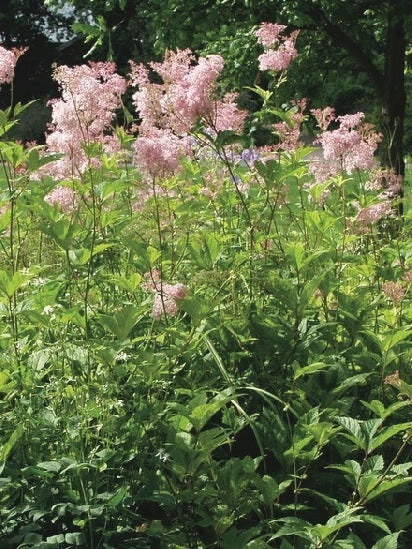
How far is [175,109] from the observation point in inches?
118

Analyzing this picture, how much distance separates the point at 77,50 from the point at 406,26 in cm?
2768

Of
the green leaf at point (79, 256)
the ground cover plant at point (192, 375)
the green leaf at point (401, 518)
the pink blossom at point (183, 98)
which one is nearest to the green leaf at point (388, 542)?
the ground cover plant at point (192, 375)

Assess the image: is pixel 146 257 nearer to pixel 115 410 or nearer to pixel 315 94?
pixel 115 410

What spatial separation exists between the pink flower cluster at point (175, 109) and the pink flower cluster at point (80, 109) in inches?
4.5

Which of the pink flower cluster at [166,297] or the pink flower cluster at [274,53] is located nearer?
the pink flower cluster at [166,297]

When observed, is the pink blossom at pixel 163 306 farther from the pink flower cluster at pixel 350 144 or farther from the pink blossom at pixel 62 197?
the pink flower cluster at pixel 350 144

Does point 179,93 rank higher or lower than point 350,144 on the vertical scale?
higher

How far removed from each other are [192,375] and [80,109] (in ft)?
2.96

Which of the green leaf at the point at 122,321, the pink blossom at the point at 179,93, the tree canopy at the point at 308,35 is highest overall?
the tree canopy at the point at 308,35

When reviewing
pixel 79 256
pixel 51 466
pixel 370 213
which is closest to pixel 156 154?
pixel 79 256

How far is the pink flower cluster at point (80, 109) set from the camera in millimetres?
2957

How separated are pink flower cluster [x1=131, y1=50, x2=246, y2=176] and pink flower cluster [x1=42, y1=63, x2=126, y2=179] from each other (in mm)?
114

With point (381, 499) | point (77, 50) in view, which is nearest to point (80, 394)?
point (381, 499)

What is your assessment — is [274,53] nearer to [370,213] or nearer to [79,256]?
[370,213]
